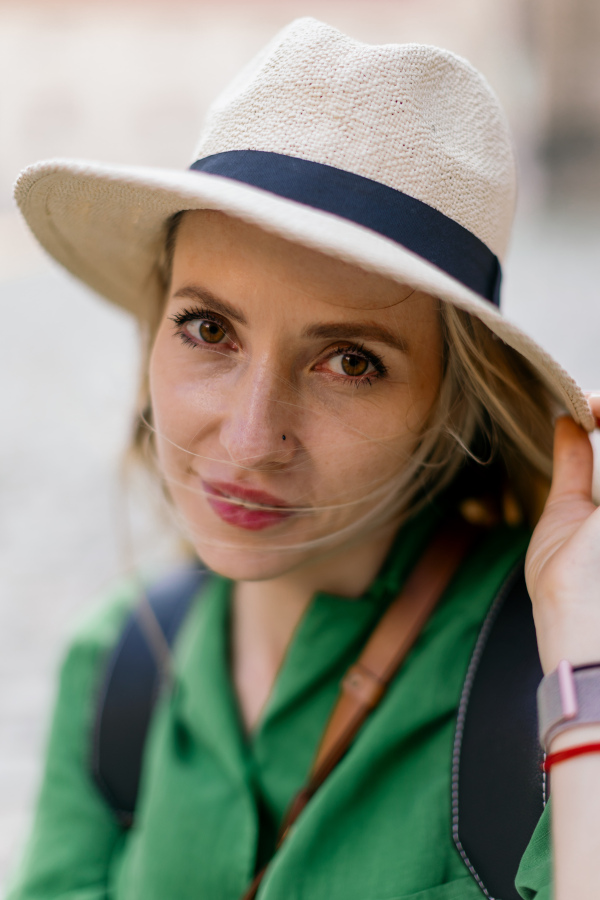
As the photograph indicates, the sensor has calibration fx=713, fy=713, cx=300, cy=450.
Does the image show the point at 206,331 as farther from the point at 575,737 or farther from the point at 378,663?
the point at 575,737

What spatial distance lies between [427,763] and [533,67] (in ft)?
39.4

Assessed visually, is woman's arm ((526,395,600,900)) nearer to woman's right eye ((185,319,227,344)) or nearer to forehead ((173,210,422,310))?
forehead ((173,210,422,310))

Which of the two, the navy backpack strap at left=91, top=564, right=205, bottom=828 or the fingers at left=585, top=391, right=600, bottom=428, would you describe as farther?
the navy backpack strap at left=91, top=564, right=205, bottom=828

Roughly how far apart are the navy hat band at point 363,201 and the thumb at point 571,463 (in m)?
0.24

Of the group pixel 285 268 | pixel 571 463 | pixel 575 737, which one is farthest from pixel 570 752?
pixel 285 268

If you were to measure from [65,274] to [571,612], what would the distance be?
3.43 feet

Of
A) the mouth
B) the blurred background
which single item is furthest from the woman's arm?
the blurred background

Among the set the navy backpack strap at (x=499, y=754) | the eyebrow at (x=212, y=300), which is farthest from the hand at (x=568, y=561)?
the eyebrow at (x=212, y=300)

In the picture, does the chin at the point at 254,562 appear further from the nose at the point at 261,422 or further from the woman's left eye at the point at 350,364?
the woman's left eye at the point at 350,364

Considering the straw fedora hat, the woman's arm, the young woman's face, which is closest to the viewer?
the woman's arm

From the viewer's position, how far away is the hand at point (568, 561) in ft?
2.42

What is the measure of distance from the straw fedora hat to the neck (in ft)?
1.38

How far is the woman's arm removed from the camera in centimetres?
64

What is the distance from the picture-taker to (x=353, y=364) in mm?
934
